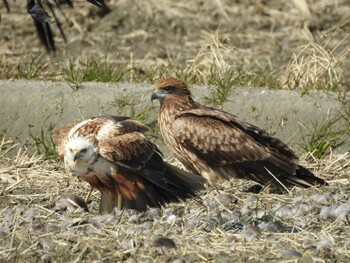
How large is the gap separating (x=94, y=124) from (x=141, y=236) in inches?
41.2

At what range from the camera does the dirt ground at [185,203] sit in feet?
19.8

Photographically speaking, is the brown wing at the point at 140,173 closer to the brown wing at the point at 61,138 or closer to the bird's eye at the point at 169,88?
the brown wing at the point at 61,138

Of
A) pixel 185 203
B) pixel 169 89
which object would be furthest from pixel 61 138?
pixel 169 89

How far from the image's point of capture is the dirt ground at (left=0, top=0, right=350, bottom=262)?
604 centimetres

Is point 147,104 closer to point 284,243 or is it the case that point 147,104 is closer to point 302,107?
point 302,107

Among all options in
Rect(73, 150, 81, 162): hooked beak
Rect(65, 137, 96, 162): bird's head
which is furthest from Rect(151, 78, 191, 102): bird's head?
Rect(73, 150, 81, 162): hooked beak

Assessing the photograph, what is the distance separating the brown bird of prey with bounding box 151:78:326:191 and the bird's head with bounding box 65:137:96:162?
146 centimetres

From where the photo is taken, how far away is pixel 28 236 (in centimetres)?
626

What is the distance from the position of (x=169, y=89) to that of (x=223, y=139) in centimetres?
64

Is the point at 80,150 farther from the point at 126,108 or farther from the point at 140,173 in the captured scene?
the point at 126,108

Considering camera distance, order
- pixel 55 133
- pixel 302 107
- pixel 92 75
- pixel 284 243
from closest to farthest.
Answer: pixel 284 243 → pixel 55 133 → pixel 302 107 → pixel 92 75

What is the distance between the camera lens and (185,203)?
7.32 metres

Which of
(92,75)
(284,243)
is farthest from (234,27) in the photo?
(284,243)

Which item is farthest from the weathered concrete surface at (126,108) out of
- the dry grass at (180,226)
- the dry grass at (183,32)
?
the dry grass at (183,32)
